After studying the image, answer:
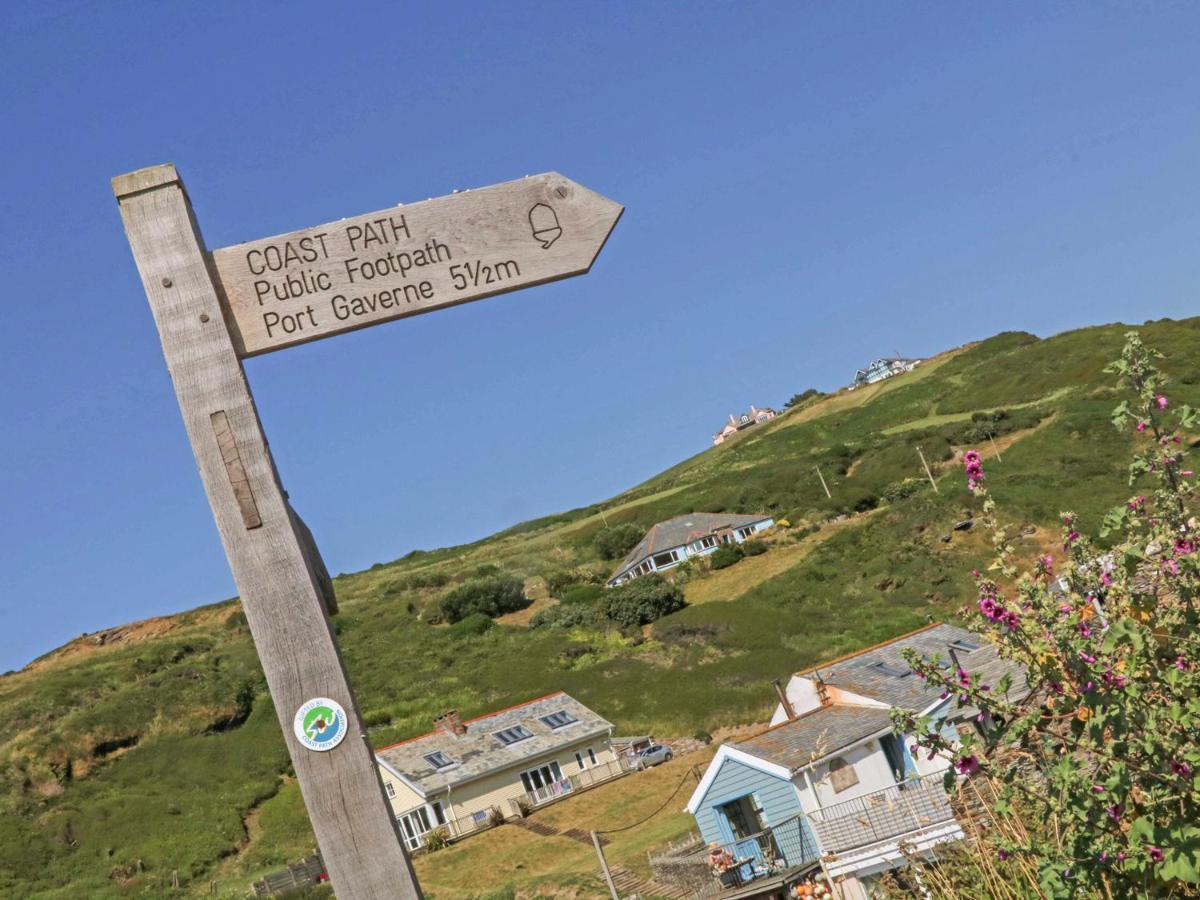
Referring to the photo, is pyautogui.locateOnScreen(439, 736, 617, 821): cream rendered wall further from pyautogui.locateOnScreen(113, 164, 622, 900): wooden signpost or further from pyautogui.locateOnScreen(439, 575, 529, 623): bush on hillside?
pyautogui.locateOnScreen(113, 164, 622, 900): wooden signpost

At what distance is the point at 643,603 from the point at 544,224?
194 ft

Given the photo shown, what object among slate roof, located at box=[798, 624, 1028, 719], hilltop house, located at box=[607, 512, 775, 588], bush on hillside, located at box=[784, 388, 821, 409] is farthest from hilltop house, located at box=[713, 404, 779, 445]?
slate roof, located at box=[798, 624, 1028, 719]

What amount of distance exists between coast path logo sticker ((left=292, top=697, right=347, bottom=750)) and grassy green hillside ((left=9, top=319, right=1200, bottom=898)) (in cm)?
3634

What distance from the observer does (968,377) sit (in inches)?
3976

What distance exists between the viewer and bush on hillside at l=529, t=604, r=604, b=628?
209 feet

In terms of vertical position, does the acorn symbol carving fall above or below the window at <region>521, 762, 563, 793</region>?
above

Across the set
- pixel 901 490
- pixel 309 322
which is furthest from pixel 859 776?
pixel 901 490

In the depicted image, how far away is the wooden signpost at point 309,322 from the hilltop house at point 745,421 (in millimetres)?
155539

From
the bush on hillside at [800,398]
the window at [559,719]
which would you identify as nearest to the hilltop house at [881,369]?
the bush on hillside at [800,398]

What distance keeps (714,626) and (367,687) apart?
15.8 m

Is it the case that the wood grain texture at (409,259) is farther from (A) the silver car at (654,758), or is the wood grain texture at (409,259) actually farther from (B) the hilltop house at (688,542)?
(B) the hilltop house at (688,542)

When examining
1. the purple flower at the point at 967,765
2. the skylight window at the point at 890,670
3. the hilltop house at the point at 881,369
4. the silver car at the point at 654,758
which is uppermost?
the hilltop house at the point at 881,369

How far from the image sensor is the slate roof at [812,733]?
25.0 metres

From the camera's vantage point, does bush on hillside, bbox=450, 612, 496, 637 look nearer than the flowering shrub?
No
